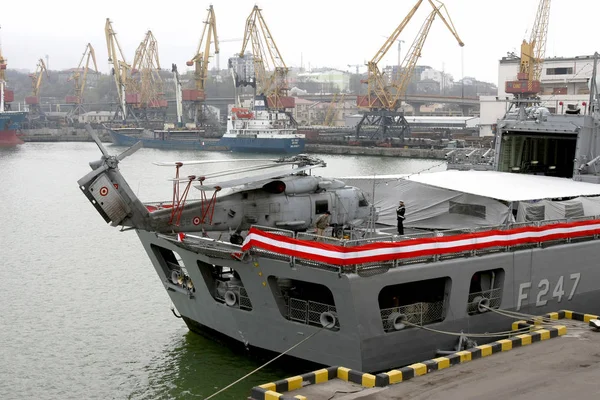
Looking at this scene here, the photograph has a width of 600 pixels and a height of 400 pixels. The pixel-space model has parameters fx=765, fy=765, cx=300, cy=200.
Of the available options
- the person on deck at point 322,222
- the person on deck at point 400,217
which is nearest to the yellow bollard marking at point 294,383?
the person on deck at point 322,222

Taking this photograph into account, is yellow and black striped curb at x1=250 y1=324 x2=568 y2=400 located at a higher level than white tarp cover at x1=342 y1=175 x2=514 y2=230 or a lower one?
lower

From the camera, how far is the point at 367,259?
14.8 metres

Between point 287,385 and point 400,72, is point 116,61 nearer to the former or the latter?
point 400,72

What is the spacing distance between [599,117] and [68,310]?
17.0 m

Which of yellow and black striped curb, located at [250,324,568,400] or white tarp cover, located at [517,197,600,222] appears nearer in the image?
yellow and black striped curb, located at [250,324,568,400]

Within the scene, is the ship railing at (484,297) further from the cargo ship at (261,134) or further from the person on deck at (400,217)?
the cargo ship at (261,134)

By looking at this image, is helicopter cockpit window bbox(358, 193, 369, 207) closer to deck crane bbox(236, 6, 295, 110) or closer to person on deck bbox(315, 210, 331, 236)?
person on deck bbox(315, 210, 331, 236)

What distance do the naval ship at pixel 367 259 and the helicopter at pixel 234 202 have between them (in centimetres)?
3

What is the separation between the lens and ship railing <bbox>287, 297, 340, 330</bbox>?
15797 mm

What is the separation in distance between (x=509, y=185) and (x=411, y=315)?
19.6ft

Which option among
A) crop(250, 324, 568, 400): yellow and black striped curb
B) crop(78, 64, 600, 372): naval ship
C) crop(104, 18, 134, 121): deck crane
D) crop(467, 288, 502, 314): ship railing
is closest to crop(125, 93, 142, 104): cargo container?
crop(104, 18, 134, 121): deck crane

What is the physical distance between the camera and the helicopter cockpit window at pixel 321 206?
18250 millimetres

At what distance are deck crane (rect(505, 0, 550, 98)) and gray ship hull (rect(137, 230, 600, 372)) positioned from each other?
63084 mm

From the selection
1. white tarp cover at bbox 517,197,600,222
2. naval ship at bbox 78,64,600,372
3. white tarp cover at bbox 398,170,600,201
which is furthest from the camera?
white tarp cover at bbox 398,170,600,201
